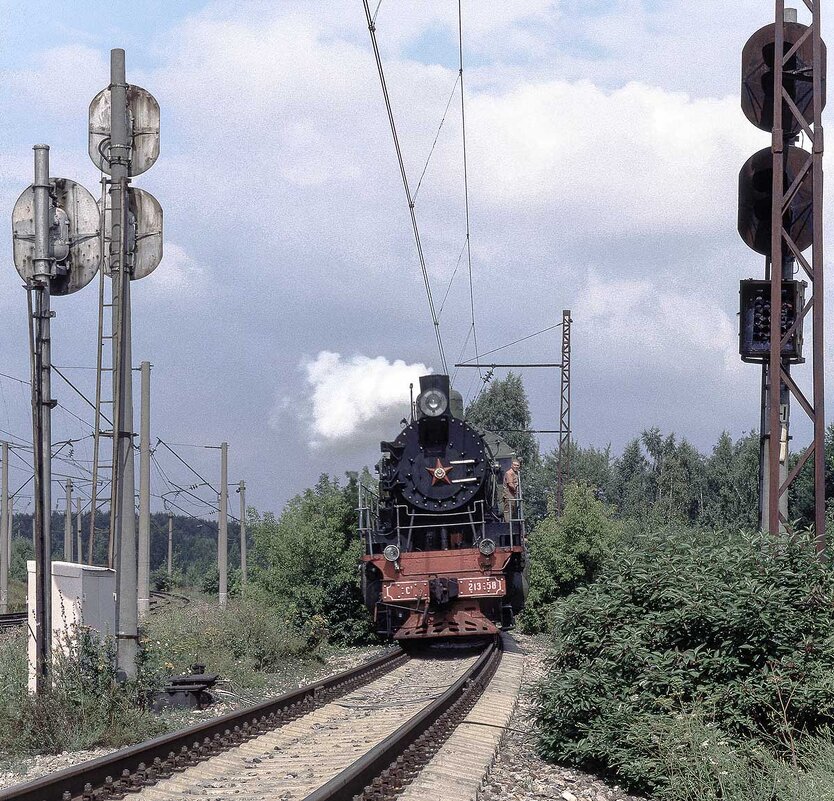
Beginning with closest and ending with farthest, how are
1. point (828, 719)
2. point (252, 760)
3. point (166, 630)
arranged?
point (828, 719) < point (252, 760) < point (166, 630)

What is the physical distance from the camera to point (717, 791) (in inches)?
312

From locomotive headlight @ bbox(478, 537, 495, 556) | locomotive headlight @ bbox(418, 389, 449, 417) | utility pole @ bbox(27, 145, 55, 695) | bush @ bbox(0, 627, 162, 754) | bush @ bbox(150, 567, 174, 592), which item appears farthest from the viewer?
bush @ bbox(150, 567, 174, 592)

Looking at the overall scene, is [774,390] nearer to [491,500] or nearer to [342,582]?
[491,500]

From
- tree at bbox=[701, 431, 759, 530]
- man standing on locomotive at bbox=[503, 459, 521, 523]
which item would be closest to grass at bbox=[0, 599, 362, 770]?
man standing on locomotive at bbox=[503, 459, 521, 523]

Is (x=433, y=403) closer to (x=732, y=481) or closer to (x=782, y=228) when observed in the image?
(x=782, y=228)

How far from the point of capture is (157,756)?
28.3 feet

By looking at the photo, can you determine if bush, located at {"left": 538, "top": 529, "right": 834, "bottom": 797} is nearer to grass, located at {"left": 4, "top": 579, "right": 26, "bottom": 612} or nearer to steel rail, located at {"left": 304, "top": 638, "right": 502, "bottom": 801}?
steel rail, located at {"left": 304, "top": 638, "right": 502, "bottom": 801}

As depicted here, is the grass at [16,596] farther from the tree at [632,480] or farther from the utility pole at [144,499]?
the tree at [632,480]

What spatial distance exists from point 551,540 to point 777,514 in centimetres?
1569

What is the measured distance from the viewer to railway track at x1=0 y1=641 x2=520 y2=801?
299 inches

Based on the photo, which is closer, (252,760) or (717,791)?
(717,791)

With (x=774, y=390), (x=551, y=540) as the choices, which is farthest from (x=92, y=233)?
(x=551, y=540)

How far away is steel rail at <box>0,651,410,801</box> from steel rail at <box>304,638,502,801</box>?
149 cm

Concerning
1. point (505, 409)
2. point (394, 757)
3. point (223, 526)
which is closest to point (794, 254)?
point (394, 757)
